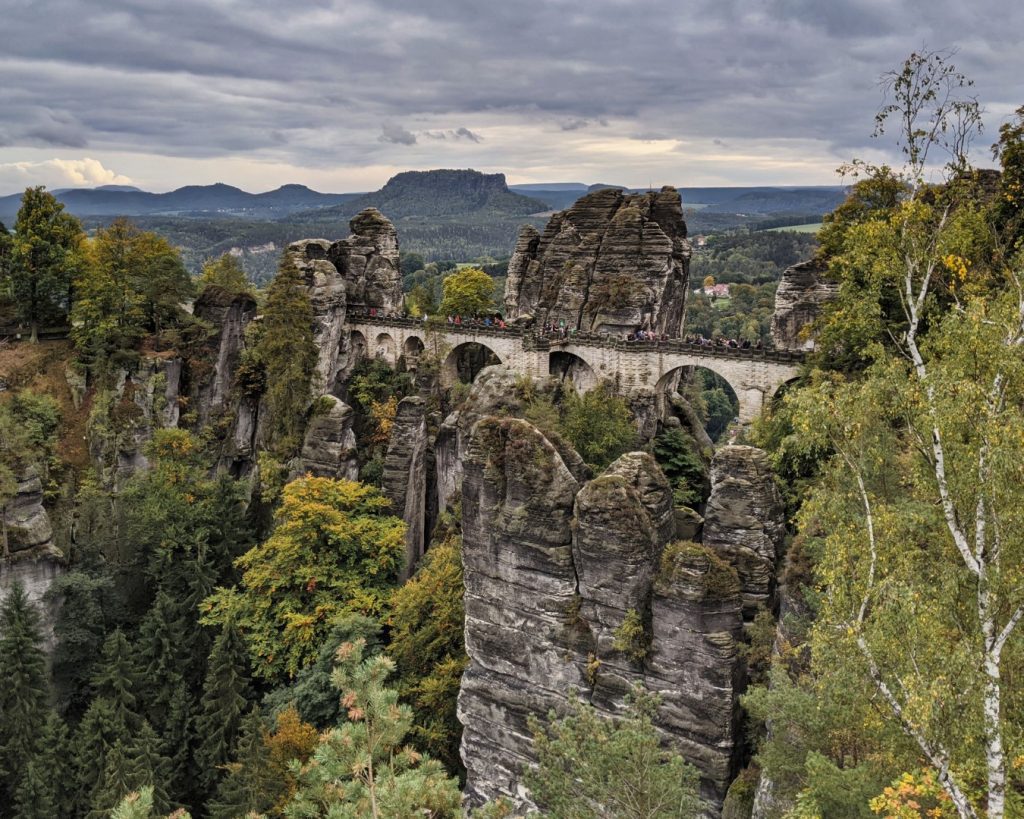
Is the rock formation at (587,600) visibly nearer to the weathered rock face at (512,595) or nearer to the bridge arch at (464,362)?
the weathered rock face at (512,595)

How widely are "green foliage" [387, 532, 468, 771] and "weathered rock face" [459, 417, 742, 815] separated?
3029 mm

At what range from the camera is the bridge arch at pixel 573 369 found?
4222cm

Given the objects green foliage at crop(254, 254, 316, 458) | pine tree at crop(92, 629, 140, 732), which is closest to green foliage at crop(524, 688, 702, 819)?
pine tree at crop(92, 629, 140, 732)

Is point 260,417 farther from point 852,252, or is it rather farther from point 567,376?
point 852,252

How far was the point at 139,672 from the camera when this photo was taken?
31.7 m

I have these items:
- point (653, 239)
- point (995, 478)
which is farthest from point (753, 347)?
point (995, 478)

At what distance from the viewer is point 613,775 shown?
13.9 meters

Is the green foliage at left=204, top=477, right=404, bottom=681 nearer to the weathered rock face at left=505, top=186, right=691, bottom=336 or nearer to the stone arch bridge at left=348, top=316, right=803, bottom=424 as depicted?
the stone arch bridge at left=348, top=316, right=803, bottom=424

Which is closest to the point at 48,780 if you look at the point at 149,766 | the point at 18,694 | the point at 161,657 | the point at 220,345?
the point at 18,694

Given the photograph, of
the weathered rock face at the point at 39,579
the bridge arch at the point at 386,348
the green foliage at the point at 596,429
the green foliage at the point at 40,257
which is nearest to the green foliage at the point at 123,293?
the green foliage at the point at 40,257

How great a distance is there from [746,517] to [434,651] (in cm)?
1301

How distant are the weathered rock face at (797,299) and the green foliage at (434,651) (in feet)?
68.5

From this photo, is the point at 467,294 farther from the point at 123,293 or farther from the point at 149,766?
the point at 149,766

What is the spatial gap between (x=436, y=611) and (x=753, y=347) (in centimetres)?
2054
